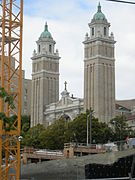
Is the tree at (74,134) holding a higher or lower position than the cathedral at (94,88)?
lower

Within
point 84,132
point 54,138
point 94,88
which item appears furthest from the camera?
point 94,88

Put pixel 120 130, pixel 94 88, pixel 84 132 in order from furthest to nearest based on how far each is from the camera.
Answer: pixel 94 88 → pixel 120 130 → pixel 84 132

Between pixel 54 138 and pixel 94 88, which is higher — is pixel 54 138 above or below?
below

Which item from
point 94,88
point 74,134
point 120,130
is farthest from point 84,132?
point 94,88

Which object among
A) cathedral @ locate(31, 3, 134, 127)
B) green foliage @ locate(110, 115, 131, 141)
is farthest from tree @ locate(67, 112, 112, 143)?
cathedral @ locate(31, 3, 134, 127)

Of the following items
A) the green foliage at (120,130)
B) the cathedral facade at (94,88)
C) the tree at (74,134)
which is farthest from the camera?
the cathedral facade at (94,88)

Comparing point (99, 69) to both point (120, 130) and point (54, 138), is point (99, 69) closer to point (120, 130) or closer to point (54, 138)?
point (120, 130)

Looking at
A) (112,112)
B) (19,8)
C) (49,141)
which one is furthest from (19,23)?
(112,112)

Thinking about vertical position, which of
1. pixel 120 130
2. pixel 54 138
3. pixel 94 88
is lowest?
pixel 54 138

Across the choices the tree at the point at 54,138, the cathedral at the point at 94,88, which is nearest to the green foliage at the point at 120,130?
the tree at the point at 54,138

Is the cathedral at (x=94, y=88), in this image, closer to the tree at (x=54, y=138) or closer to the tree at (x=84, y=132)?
the tree at (x=54, y=138)

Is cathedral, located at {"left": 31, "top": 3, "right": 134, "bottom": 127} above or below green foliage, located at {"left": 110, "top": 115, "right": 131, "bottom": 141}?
above

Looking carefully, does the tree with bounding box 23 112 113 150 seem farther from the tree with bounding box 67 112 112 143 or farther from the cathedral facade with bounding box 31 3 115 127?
the cathedral facade with bounding box 31 3 115 127

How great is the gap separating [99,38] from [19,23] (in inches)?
4054
